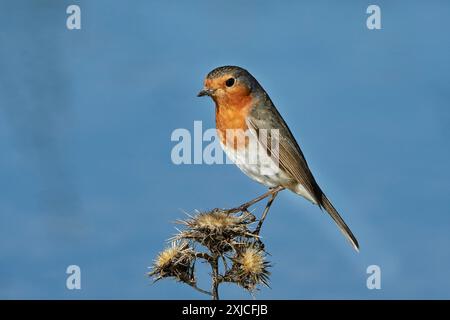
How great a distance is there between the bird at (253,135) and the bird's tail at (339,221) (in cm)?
2

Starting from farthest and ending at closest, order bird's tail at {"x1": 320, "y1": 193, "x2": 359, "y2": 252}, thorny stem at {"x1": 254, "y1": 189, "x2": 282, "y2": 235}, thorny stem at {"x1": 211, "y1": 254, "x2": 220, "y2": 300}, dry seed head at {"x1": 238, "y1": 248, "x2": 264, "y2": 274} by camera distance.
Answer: bird's tail at {"x1": 320, "y1": 193, "x2": 359, "y2": 252} → thorny stem at {"x1": 254, "y1": 189, "x2": 282, "y2": 235} → dry seed head at {"x1": 238, "y1": 248, "x2": 264, "y2": 274} → thorny stem at {"x1": 211, "y1": 254, "x2": 220, "y2": 300}

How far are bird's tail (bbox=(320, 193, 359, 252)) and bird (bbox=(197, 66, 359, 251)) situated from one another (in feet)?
0.05

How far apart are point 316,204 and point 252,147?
4.13 ft

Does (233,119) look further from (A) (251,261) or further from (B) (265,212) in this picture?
(A) (251,261)

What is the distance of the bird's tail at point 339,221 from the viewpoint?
9641 mm

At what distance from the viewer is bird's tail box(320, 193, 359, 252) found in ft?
31.6

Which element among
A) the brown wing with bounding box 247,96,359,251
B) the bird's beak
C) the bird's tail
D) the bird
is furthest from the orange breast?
the bird's tail

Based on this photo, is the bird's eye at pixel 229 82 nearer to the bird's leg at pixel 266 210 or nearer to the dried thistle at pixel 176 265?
the bird's leg at pixel 266 210

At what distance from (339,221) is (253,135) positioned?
5.86 ft

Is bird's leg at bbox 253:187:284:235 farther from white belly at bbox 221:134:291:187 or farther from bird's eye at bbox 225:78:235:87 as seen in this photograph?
bird's eye at bbox 225:78:235:87

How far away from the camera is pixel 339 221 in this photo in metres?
9.82

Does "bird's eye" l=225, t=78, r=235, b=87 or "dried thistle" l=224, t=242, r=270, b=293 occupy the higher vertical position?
"bird's eye" l=225, t=78, r=235, b=87

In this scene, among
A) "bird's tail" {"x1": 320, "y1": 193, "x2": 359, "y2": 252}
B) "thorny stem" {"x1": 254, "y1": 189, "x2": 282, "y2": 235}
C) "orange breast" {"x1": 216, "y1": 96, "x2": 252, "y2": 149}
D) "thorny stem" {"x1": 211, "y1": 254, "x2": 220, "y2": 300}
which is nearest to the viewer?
"thorny stem" {"x1": 211, "y1": 254, "x2": 220, "y2": 300}
